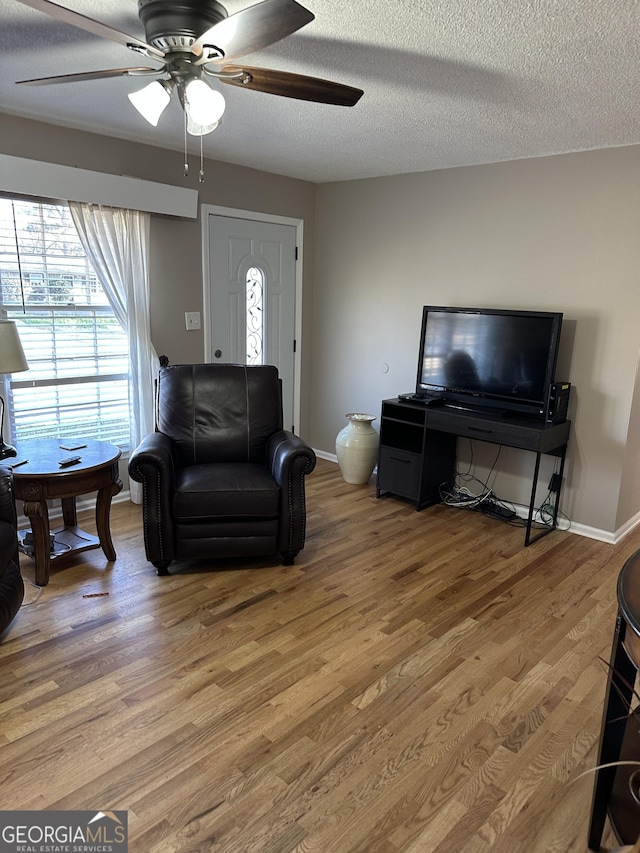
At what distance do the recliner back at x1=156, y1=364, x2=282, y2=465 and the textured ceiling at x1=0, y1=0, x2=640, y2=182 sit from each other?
1438 mm

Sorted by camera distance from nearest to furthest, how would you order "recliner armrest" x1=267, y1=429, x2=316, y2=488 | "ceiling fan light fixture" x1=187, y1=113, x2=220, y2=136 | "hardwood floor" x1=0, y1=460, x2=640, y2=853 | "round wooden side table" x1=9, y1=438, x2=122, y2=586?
"hardwood floor" x1=0, y1=460, x2=640, y2=853 < "ceiling fan light fixture" x1=187, y1=113, x2=220, y2=136 < "round wooden side table" x1=9, y1=438, x2=122, y2=586 < "recliner armrest" x1=267, y1=429, x2=316, y2=488

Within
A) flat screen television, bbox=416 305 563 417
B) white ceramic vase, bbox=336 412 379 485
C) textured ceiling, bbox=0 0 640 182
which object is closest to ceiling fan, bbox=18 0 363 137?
textured ceiling, bbox=0 0 640 182

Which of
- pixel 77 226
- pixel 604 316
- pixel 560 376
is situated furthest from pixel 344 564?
pixel 77 226

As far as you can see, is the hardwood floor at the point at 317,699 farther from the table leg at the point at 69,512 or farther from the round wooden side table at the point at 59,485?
the table leg at the point at 69,512

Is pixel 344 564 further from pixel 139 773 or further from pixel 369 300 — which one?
pixel 369 300

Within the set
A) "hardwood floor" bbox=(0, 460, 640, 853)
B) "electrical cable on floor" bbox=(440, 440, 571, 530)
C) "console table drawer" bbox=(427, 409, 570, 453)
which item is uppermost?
"console table drawer" bbox=(427, 409, 570, 453)

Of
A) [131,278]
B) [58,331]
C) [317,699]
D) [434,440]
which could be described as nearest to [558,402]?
[434,440]

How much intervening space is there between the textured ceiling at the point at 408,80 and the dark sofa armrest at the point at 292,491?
1755mm

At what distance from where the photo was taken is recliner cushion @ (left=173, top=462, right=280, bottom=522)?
295cm

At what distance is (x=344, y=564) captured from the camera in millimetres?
3250

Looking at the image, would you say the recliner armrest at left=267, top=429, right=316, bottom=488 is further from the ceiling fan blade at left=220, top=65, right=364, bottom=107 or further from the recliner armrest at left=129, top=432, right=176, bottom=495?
the ceiling fan blade at left=220, top=65, right=364, bottom=107

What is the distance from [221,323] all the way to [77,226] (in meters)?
1.28

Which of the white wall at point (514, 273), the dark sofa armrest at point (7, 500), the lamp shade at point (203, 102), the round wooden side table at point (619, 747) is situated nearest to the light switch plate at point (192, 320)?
the white wall at point (514, 273)

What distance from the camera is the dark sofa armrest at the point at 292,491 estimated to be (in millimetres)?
3057
